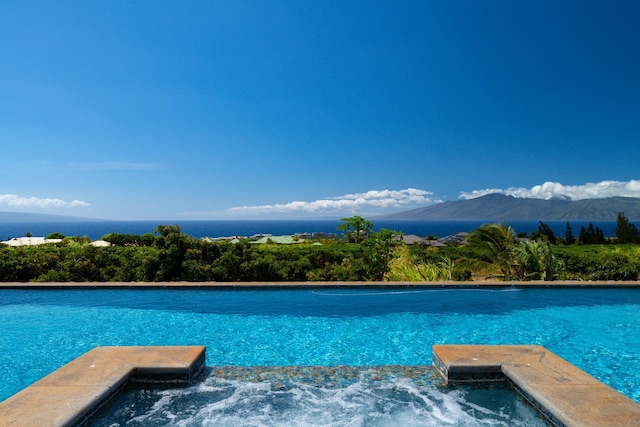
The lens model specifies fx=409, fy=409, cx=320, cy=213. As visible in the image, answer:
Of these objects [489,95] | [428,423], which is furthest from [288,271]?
[489,95]

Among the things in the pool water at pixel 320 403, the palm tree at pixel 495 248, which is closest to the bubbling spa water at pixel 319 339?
the pool water at pixel 320 403

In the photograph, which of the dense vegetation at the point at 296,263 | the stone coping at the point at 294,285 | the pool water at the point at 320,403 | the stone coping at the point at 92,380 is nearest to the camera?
the stone coping at the point at 92,380

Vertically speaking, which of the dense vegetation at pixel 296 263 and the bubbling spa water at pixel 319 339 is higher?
the dense vegetation at pixel 296 263

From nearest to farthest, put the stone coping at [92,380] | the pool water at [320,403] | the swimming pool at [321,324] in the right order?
the stone coping at [92,380]
the pool water at [320,403]
the swimming pool at [321,324]

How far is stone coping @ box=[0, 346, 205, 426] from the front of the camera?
2.85 meters

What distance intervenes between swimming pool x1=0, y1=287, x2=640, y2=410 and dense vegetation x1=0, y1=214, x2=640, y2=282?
886 millimetres

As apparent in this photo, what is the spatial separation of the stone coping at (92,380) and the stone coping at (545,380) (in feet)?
8.62

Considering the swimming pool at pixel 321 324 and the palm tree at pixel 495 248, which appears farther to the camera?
the palm tree at pixel 495 248

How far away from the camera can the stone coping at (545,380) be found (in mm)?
2929

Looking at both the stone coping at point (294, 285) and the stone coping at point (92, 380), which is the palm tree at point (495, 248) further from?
the stone coping at point (92, 380)

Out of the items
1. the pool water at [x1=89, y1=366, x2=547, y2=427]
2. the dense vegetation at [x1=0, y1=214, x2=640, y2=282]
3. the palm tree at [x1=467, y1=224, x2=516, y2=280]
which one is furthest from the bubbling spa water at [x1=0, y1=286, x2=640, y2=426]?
the palm tree at [x1=467, y1=224, x2=516, y2=280]

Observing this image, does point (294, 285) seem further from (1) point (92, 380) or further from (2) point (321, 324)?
(1) point (92, 380)

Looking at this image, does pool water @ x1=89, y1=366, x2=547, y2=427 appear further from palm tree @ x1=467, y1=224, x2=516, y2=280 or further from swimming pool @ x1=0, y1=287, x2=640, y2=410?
palm tree @ x1=467, y1=224, x2=516, y2=280

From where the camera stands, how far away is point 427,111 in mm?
22922
